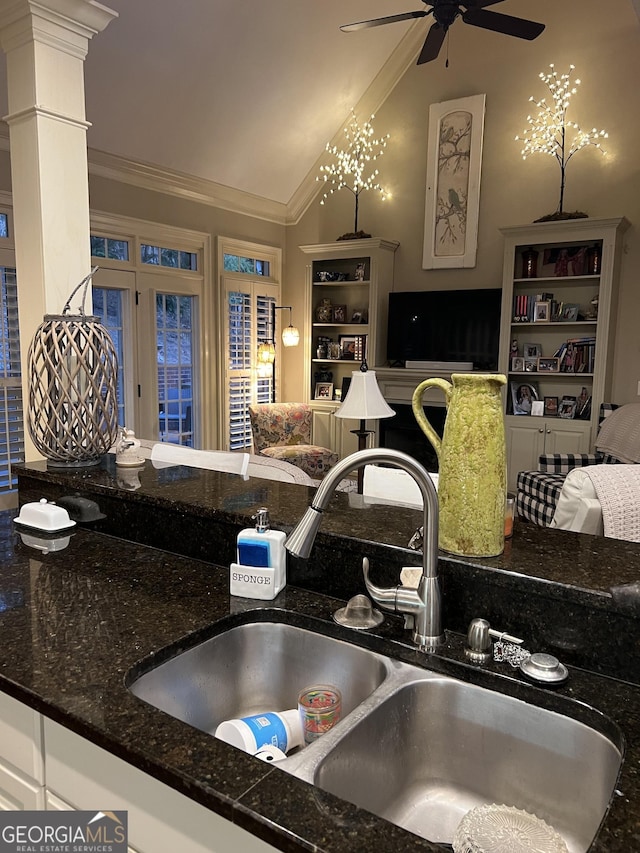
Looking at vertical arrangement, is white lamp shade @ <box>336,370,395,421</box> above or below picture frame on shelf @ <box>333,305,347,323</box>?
below

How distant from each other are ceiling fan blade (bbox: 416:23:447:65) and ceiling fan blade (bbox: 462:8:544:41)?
24 cm

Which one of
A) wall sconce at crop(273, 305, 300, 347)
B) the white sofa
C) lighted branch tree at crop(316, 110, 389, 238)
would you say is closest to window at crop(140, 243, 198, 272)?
wall sconce at crop(273, 305, 300, 347)

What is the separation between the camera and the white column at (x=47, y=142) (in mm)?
2205

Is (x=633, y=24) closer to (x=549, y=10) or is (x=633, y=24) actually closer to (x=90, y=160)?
(x=549, y=10)

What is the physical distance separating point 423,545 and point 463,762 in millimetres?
362

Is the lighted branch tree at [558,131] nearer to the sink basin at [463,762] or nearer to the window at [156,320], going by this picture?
the window at [156,320]

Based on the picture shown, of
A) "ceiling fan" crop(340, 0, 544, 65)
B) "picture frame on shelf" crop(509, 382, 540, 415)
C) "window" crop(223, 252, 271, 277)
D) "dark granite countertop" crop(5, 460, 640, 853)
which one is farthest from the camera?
"window" crop(223, 252, 271, 277)

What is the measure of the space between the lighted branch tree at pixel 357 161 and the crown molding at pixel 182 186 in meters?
0.63

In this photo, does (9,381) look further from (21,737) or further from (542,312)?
(542,312)

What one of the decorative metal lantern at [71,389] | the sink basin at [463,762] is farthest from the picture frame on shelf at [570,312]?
the sink basin at [463,762]

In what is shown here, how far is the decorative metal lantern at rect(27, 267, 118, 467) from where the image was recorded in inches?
77.2

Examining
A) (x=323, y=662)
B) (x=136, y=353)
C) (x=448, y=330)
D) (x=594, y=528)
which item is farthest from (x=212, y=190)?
(x=323, y=662)

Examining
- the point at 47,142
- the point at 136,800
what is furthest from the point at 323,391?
the point at 136,800

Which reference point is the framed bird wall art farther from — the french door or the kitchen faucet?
the kitchen faucet
